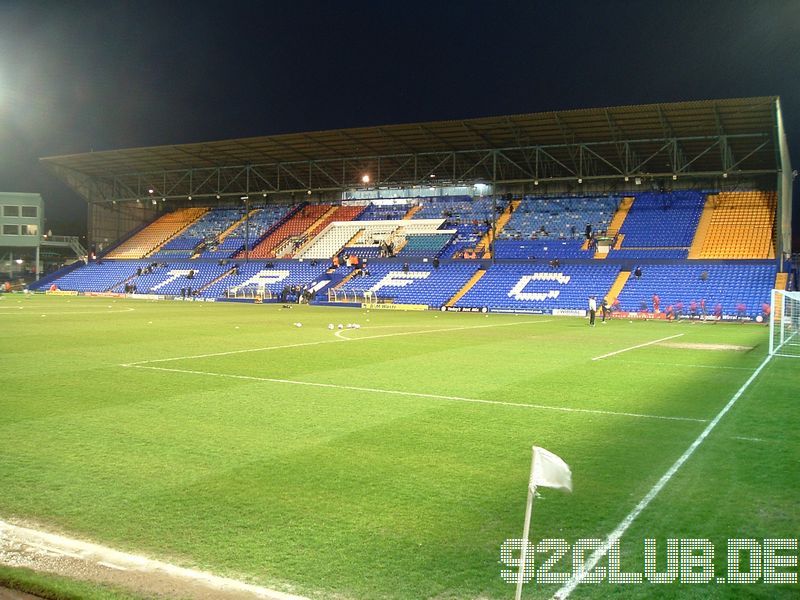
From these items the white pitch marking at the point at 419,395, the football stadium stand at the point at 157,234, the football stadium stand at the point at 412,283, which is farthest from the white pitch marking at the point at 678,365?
the football stadium stand at the point at 157,234

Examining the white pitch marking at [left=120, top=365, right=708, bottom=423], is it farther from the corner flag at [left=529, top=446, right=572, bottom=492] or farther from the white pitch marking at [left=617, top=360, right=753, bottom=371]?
the corner flag at [left=529, top=446, right=572, bottom=492]

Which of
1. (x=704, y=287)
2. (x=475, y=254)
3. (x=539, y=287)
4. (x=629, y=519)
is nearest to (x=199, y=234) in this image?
(x=475, y=254)

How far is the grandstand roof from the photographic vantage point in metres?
38.6

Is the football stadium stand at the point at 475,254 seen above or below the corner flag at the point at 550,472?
above

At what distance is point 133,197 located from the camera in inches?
2484

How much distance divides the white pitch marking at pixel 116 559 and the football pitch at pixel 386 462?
10cm

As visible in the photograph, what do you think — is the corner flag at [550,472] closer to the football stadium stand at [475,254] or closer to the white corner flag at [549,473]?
the white corner flag at [549,473]

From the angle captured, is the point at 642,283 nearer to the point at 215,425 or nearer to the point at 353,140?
the point at 353,140

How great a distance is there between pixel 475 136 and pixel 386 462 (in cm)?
4104

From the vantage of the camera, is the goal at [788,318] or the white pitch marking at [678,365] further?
the goal at [788,318]

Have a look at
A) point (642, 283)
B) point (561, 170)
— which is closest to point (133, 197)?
point (561, 170)

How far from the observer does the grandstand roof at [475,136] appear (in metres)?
38.6

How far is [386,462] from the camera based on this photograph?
705 centimetres

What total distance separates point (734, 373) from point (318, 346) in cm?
1061
